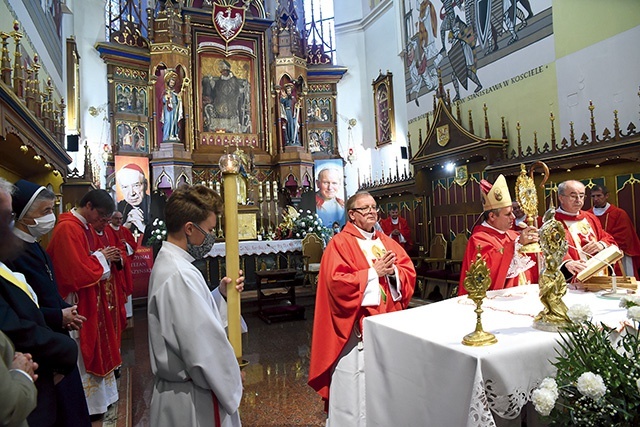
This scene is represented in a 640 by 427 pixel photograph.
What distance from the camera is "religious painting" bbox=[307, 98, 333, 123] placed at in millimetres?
13641

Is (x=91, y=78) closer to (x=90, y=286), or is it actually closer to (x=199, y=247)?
(x=90, y=286)

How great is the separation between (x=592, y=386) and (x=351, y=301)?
5.56ft

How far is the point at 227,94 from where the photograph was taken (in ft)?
41.8

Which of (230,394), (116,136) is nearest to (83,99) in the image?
(116,136)

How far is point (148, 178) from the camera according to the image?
11312mm

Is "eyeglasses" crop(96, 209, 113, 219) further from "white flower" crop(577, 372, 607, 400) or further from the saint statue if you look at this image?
the saint statue

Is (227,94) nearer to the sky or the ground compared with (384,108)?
nearer to the sky

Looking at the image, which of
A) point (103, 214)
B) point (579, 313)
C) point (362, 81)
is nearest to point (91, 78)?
point (362, 81)

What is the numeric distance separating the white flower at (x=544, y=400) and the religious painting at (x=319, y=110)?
12.5 m

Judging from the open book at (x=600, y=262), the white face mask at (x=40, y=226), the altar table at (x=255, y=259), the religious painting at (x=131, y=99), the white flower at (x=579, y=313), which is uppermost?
the religious painting at (x=131, y=99)

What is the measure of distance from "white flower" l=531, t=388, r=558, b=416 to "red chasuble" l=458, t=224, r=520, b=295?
1879 mm

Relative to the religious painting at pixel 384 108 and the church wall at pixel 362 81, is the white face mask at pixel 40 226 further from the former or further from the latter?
the church wall at pixel 362 81

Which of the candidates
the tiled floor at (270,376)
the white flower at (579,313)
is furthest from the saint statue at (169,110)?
the white flower at (579,313)

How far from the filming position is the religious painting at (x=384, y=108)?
1218cm
